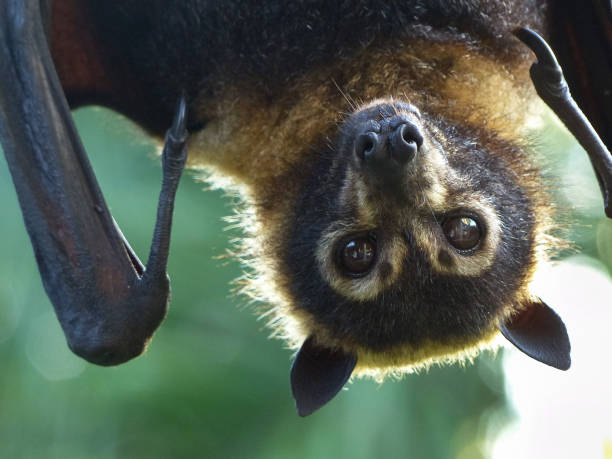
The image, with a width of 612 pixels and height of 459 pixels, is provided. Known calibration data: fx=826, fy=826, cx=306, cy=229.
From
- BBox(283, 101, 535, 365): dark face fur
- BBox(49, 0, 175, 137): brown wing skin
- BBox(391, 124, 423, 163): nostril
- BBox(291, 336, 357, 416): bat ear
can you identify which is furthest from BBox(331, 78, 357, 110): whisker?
BBox(291, 336, 357, 416): bat ear

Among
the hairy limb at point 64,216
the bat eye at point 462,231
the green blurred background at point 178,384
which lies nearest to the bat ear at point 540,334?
the bat eye at point 462,231

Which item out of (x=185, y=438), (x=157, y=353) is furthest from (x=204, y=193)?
(x=185, y=438)

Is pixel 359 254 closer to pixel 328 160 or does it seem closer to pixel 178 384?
pixel 328 160

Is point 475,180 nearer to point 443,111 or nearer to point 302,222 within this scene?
point 443,111

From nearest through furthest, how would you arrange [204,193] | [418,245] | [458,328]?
[418,245] < [458,328] < [204,193]

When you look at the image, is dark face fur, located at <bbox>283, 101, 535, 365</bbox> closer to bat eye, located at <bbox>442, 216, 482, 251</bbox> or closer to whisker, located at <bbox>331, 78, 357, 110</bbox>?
bat eye, located at <bbox>442, 216, 482, 251</bbox>

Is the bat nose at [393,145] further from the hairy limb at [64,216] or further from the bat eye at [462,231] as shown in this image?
the hairy limb at [64,216]
